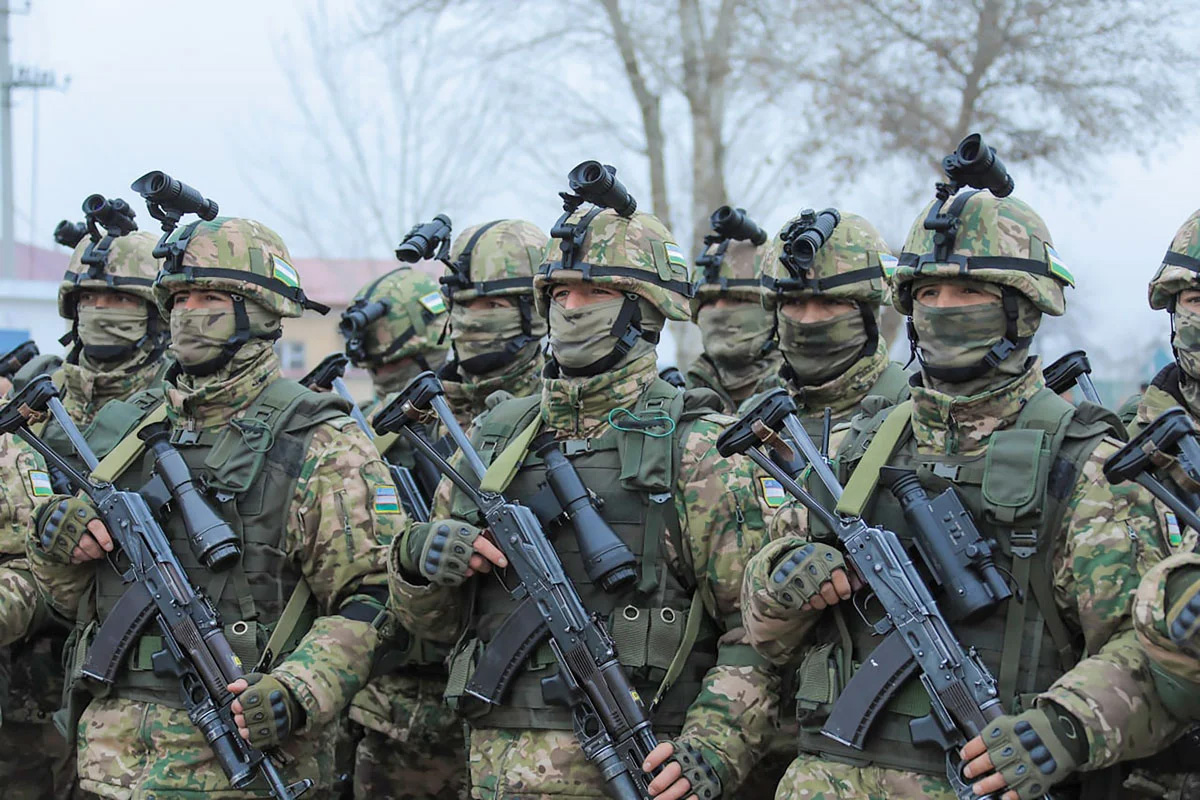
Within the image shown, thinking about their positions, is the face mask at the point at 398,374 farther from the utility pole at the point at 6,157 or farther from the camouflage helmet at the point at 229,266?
the utility pole at the point at 6,157

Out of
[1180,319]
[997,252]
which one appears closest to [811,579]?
[997,252]

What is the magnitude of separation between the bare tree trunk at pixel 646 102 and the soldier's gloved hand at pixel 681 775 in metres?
18.0

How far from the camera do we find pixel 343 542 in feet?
16.5

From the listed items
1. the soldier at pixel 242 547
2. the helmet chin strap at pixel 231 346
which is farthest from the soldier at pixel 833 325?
the helmet chin strap at pixel 231 346

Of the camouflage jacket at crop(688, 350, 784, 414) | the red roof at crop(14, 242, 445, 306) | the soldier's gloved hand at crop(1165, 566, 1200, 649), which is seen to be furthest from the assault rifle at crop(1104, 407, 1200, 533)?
the red roof at crop(14, 242, 445, 306)

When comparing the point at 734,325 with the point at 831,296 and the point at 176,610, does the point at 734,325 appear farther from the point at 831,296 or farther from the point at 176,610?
the point at 176,610

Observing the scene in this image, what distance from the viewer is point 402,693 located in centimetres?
630

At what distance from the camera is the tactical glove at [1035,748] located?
3553mm

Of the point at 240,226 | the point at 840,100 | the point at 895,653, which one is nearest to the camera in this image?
the point at 895,653

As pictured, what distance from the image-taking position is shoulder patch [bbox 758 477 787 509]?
15.4ft

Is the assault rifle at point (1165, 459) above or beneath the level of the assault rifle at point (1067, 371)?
beneath

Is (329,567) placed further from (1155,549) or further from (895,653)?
(1155,549)

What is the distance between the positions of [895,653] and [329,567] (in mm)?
2216

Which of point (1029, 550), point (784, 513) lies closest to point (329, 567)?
point (784, 513)
